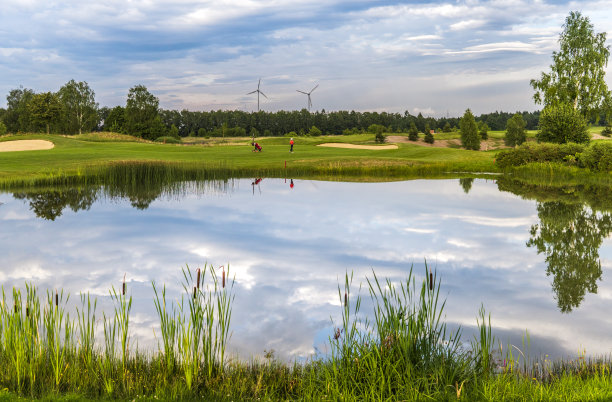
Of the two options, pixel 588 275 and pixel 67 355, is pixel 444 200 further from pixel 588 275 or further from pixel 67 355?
pixel 67 355

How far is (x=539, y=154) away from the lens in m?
45.6

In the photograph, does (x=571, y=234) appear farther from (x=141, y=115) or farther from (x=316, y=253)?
(x=141, y=115)

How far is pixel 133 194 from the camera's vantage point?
108 ft

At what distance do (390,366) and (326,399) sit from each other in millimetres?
1102

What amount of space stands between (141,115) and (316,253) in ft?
360

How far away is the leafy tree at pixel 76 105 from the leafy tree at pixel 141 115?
56.5 ft

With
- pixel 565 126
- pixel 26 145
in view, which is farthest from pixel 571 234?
pixel 26 145

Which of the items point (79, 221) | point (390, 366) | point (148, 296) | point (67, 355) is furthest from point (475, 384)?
point (79, 221)

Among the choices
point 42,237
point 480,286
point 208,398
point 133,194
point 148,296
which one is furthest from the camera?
point 133,194

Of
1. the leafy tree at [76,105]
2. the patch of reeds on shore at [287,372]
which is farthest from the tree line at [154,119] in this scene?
the patch of reeds on shore at [287,372]

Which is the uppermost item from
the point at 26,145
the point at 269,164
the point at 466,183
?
the point at 26,145

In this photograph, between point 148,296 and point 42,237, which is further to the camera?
point 42,237

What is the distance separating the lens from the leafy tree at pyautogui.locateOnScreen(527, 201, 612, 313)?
45.4 feet

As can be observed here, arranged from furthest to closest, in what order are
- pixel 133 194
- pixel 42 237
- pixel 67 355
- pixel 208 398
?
pixel 133 194 → pixel 42 237 → pixel 67 355 → pixel 208 398
